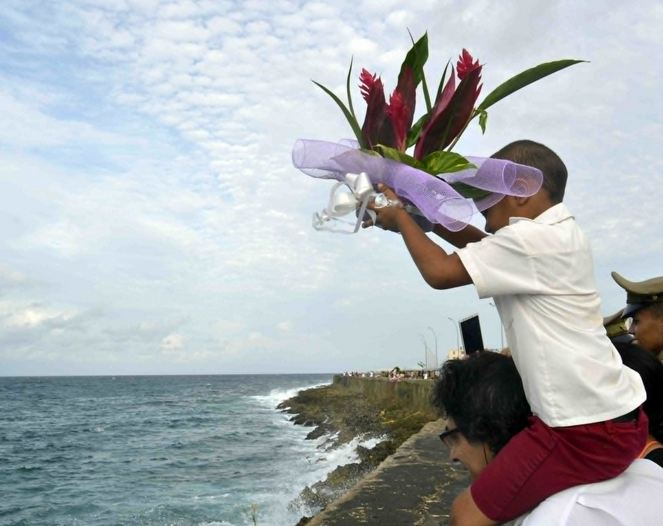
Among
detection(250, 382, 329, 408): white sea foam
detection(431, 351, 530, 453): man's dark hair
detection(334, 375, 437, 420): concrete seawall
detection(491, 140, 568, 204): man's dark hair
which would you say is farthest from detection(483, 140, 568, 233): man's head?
detection(250, 382, 329, 408): white sea foam

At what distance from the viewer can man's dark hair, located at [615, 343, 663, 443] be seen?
2.28 meters

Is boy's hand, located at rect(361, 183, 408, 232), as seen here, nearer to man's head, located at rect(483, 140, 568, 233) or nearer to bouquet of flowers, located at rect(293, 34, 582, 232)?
bouquet of flowers, located at rect(293, 34, 582, 232)

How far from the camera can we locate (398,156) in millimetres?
1832

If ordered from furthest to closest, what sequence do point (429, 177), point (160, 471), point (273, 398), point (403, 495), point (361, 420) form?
1. point (273, 398)
2. point (361, 420)
3. point (160, 471)
4. point (403, 495)
5. point (429, 177)

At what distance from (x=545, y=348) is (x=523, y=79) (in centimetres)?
76

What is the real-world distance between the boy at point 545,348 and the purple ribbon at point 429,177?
0.25ft

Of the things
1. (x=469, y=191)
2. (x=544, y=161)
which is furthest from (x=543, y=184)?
(x=469, y=191)

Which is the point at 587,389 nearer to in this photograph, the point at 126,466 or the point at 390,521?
the point at 390,521

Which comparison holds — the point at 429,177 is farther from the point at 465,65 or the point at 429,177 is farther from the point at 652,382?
the point at 652,382

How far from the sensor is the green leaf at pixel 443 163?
1.83 metres

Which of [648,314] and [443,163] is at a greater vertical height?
[443,163]

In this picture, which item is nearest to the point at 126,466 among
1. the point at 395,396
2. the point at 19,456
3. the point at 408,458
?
the point at 19,456

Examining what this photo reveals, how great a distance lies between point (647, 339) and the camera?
2.86m

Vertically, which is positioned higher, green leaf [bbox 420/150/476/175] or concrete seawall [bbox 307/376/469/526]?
green leaf [bbox 420/150/476/175]
